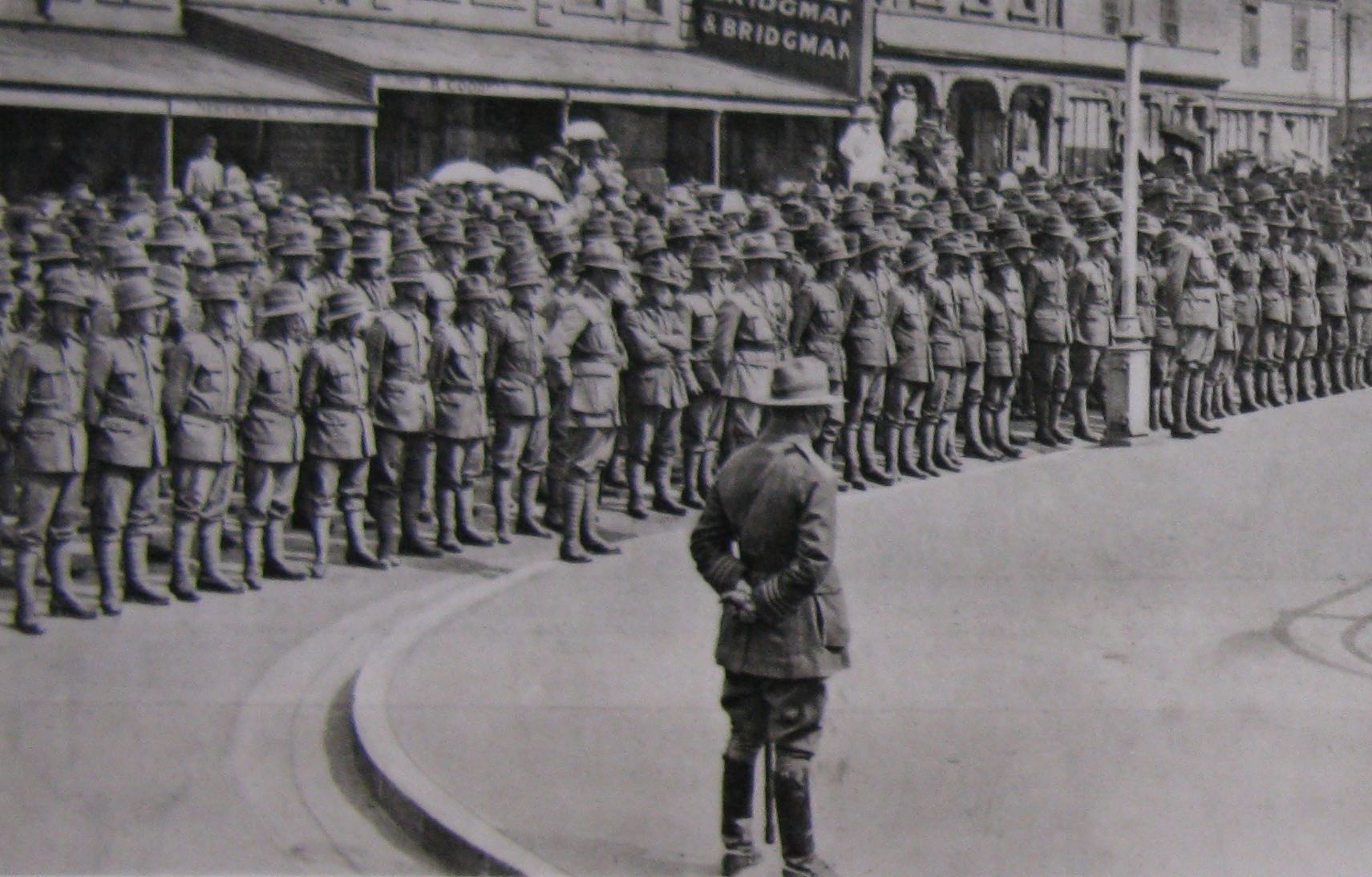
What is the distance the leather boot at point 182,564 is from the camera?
10.1 metres

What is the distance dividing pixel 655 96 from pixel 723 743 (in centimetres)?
1886

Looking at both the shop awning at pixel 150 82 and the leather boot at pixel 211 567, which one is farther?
the shop awning at pixel 150 82

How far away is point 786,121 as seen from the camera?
95.2 feet

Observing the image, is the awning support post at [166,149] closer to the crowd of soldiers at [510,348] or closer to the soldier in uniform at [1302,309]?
the crowd of soldiers at [510,348]

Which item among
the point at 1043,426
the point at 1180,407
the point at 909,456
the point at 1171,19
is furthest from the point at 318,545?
the point at 1171,19

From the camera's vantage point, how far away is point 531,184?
729 inches

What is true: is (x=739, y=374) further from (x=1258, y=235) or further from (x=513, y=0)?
(x=513, y=0)

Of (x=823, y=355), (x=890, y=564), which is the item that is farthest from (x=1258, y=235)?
(x=890, y=564)

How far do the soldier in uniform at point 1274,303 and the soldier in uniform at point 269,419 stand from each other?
10.9 meters

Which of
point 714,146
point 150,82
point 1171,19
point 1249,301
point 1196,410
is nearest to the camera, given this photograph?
point 1196,410

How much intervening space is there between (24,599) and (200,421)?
52.9 inches

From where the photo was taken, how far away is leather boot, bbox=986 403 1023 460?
15.5 metres

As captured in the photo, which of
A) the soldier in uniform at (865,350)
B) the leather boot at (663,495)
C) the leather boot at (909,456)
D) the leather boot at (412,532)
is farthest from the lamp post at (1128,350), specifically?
the leather boot at (412,532)

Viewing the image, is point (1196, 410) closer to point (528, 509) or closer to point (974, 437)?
point (974, 437)
